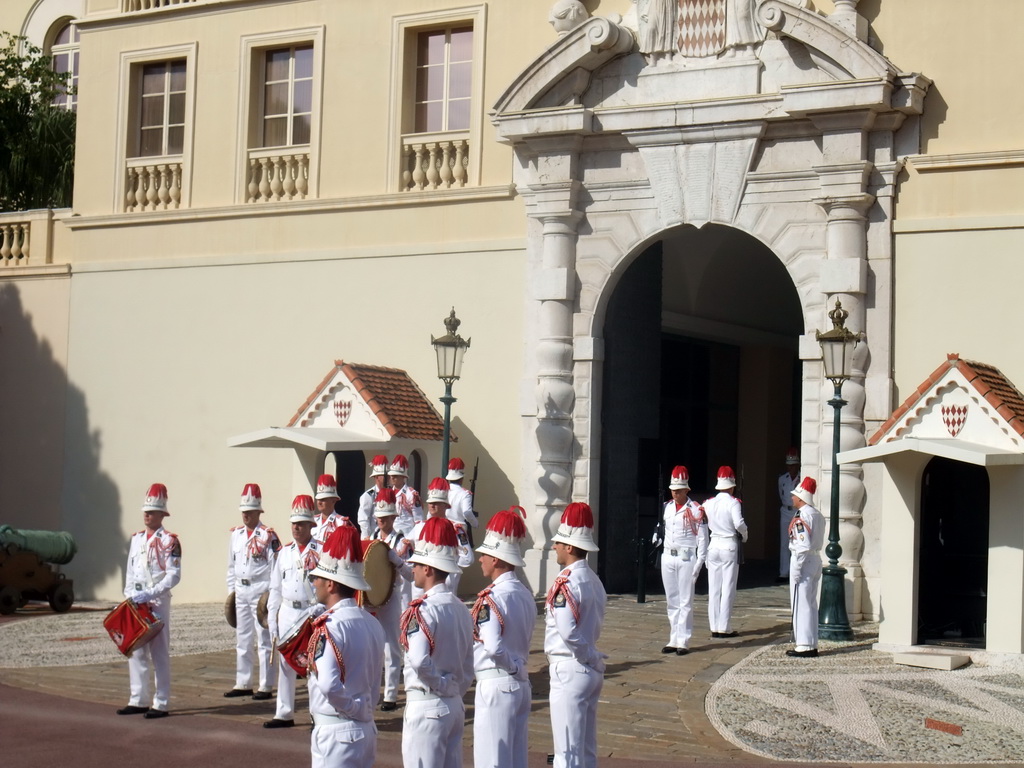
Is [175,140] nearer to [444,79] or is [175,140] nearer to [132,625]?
[444,79]

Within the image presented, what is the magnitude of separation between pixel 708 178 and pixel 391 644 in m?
7.60

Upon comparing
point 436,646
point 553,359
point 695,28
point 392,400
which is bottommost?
point 436,646

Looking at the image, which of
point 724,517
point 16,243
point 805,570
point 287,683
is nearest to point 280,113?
point 16,243

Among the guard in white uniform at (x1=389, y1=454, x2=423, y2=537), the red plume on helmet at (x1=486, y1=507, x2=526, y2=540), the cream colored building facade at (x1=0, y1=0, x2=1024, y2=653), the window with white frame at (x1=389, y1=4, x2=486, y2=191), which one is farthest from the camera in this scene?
the window with white frame at (x1=389, y1=4, x2=486, y2=191)

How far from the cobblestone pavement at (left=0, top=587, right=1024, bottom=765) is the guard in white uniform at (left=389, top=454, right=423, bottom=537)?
5.86ft

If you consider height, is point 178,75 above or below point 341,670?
above

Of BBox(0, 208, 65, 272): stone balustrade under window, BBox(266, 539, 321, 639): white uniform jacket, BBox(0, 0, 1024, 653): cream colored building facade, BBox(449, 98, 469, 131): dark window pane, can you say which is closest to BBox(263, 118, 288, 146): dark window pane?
BBox(0, 0, 1024, 653): cream colored building facade

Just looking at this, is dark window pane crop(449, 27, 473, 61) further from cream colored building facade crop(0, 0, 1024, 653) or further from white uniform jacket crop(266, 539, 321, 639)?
white uniform jacket crop(266, 539, 321, 639)

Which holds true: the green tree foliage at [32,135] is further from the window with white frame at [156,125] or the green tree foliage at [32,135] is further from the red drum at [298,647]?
the red drum at [298,647]

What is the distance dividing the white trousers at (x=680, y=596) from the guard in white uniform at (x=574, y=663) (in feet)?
19.0

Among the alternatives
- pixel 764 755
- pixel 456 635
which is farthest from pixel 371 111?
pixel 456 635

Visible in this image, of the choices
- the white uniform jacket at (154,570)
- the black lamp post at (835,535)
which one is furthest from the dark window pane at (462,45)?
the white uniform jacket at (154,570)

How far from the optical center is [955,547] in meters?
14.9

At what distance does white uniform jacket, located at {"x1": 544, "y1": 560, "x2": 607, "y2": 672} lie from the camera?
8648 millimetres
